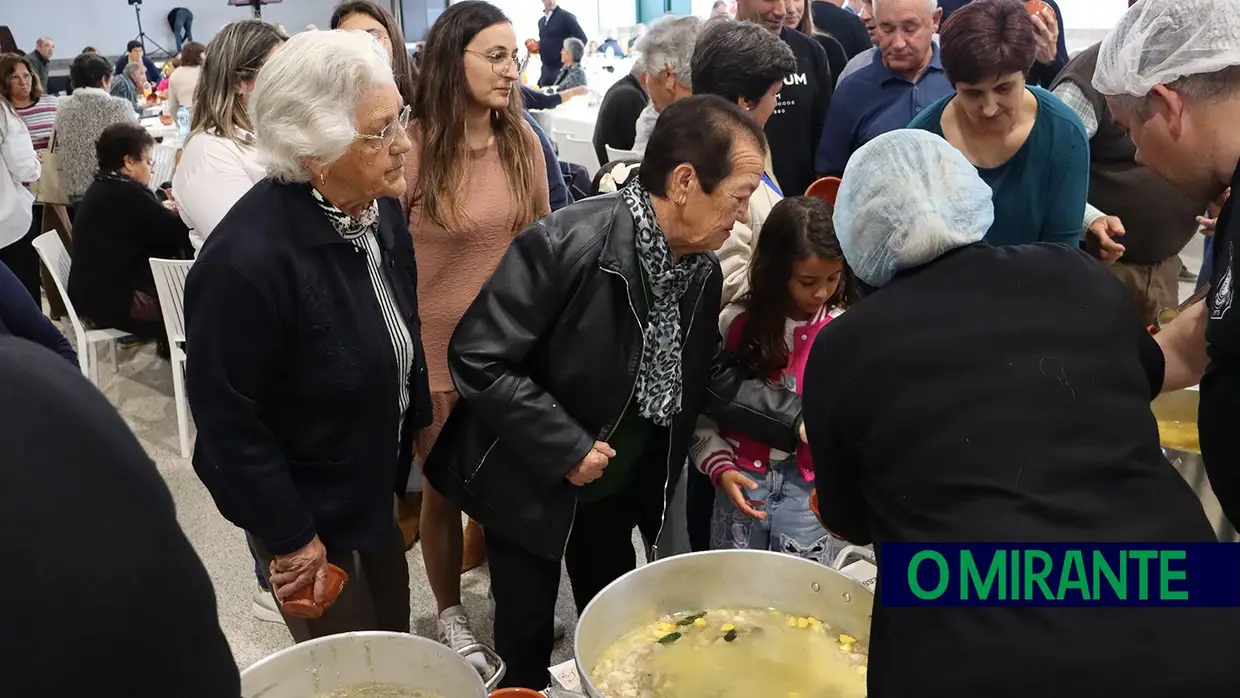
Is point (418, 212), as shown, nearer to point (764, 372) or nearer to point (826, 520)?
point (764, 372)

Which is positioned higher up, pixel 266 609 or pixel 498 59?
pixel 498 59

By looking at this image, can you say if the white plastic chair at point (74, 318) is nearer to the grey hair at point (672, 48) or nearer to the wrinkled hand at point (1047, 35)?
the grey hair at point (672, 48)

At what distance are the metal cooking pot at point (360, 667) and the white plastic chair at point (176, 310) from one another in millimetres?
2305

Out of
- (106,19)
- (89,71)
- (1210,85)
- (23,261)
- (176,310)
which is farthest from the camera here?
(106,19)


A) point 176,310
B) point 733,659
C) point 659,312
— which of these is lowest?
point 176,310

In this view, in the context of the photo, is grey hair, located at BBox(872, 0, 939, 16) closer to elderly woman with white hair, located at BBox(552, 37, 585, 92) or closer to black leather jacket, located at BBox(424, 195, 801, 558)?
black leather jacket, located at BBox(424, 195, 801, 558)

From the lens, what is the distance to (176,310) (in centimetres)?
366

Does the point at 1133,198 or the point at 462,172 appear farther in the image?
the point at 1133,198

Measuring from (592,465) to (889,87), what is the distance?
1697 millimetres

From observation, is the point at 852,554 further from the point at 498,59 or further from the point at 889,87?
the point at 889,87

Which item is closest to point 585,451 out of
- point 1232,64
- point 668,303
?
point 668,303

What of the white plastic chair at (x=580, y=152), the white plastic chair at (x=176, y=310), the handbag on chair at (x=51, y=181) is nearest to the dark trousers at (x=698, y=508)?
the white plastic chair at (x=176, y=310)

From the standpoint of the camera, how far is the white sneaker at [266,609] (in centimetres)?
278

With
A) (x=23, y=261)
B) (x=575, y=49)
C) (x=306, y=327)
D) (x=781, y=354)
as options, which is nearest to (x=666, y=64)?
(x=781, y=354)
